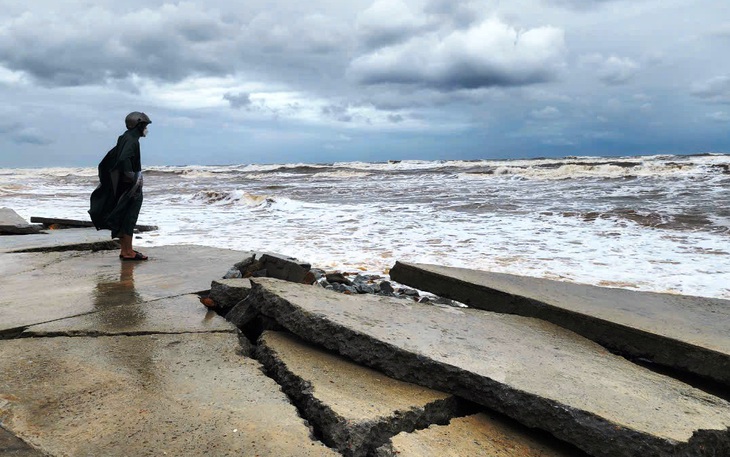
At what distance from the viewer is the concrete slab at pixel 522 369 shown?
80.3 inches

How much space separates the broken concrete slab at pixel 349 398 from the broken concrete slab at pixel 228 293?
2.96 feet

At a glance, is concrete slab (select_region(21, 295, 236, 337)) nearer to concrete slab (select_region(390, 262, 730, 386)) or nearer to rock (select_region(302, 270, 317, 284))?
rock (select_region(302, 270, 317, 284))

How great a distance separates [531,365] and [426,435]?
0.72 metres

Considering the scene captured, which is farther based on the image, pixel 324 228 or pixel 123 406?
pixel 324 228

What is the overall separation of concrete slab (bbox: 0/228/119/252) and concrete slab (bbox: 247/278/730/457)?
156 inches

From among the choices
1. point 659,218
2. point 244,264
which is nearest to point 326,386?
point 244,264

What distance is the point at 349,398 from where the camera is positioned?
2.22m

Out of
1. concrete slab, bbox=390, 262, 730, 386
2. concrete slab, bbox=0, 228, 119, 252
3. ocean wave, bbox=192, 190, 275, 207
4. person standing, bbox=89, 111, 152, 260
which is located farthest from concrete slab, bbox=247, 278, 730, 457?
ocean wave, bbox=192, 190, 275, 207

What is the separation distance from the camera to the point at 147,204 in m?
16.0

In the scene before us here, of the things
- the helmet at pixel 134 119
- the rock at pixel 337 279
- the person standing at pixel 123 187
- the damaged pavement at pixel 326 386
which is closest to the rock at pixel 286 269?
the rock at pixel 337 279

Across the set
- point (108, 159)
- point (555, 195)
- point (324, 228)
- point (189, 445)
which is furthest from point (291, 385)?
point (555, 195)

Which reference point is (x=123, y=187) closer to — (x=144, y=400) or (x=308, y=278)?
(x=308, y=278)

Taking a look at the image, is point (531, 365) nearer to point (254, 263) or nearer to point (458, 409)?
point (458, 409)

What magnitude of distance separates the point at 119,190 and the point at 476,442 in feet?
15.1
